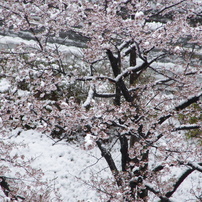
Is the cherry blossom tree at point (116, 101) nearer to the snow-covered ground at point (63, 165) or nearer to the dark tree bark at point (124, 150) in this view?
the dark tree bark at point (124, 150)

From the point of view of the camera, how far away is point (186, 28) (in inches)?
174

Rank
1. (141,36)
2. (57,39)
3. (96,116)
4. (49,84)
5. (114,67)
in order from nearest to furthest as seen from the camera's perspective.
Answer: (96,116), (141,36), (49,84), (114,67), (57,39)

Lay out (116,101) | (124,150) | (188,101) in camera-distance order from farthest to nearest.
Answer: (116,101), (124,150), (188,101)

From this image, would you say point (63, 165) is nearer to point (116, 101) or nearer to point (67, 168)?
point (67, 168)

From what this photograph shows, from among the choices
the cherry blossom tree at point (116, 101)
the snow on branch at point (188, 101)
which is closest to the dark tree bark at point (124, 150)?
the cherry blossom tree at point (116, 101)

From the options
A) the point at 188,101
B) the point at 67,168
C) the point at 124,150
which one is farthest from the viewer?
the point at 67,168

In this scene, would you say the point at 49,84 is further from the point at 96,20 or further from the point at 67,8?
the point at 67,8

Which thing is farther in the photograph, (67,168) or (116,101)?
(67,168)

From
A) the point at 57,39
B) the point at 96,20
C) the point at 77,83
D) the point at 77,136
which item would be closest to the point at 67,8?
the point at 96,20

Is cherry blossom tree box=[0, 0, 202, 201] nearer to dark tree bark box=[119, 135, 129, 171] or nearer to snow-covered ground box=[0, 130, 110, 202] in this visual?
dark tree bark box=[119, 135, 129, 171]

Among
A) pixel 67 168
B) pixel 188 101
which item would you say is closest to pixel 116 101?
pixel 188 101

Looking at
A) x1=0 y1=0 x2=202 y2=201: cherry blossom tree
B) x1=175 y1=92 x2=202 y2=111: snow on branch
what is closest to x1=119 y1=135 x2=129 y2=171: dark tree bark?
x1=0 y1=0 x2=202 y2=201: cherry blossom tree

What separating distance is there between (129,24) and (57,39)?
387 inches

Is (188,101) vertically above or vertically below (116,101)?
below
